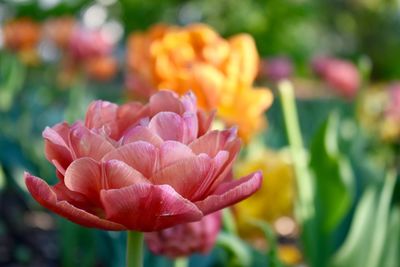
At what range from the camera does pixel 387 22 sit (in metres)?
12.1

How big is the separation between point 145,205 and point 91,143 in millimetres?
50

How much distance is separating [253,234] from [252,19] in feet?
24.5

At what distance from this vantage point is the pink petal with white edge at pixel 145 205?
16.7 inches

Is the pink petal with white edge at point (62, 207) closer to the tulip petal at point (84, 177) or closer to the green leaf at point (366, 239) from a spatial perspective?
the tulip petal at point (84, 177)

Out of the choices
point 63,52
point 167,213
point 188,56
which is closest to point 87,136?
point 167,213

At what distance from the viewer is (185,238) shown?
720 mm

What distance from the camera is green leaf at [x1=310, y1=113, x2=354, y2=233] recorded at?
0.97m

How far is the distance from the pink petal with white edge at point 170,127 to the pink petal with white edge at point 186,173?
0.10 feet

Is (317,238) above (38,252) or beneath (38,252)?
above

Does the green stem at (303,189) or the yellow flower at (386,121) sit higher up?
the green stem at (303,189)

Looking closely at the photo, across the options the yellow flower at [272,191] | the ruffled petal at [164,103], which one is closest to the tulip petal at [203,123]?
the ruffled petal at [164,103]

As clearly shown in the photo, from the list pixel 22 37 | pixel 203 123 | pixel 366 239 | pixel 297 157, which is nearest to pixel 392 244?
pixel 366 239

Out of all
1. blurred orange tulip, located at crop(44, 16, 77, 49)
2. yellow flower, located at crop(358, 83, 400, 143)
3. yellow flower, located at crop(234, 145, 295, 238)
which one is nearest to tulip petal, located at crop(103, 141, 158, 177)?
yellow flower, located at crop(234, 145, 295, 238)

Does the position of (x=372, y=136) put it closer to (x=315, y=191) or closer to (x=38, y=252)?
(x=38, y=252)
